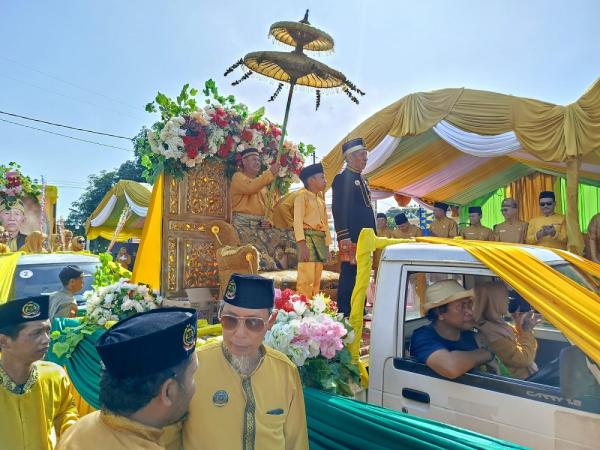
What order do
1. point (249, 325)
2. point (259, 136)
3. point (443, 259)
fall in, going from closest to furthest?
point (249, 325) < point (443, 259) < point (259, 136)

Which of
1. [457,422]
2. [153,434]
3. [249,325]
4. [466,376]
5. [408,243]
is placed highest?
[408,243]

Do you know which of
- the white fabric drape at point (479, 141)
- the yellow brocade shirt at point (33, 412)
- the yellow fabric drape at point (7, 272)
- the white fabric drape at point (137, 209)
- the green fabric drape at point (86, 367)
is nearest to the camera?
the yellow brocade shirt at point (33, 412)

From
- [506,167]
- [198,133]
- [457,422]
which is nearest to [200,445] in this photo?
[457,422]

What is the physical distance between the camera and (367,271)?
292 cm

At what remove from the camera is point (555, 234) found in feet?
25.1

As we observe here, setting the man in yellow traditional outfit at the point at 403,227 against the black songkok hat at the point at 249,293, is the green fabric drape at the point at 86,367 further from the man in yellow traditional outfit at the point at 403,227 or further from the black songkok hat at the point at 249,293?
the man in yellow traditional outfit at the point at 403,227

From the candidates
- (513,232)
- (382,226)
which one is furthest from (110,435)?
(382,226)

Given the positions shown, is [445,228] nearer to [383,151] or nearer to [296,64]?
[383,151]

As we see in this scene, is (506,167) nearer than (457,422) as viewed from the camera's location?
No

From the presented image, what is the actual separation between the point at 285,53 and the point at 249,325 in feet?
10.5

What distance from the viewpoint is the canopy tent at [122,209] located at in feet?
51.8

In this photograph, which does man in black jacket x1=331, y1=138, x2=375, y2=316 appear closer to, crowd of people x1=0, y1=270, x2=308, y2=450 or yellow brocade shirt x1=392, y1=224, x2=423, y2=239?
crowd of people x1=0, y1=270, x2=308, y2=450

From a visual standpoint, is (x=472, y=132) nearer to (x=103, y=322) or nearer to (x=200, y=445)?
(x=103, y=322)

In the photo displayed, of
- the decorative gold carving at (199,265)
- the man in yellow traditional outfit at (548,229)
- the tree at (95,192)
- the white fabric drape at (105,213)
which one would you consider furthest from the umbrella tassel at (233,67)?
the tree at (95,192)
